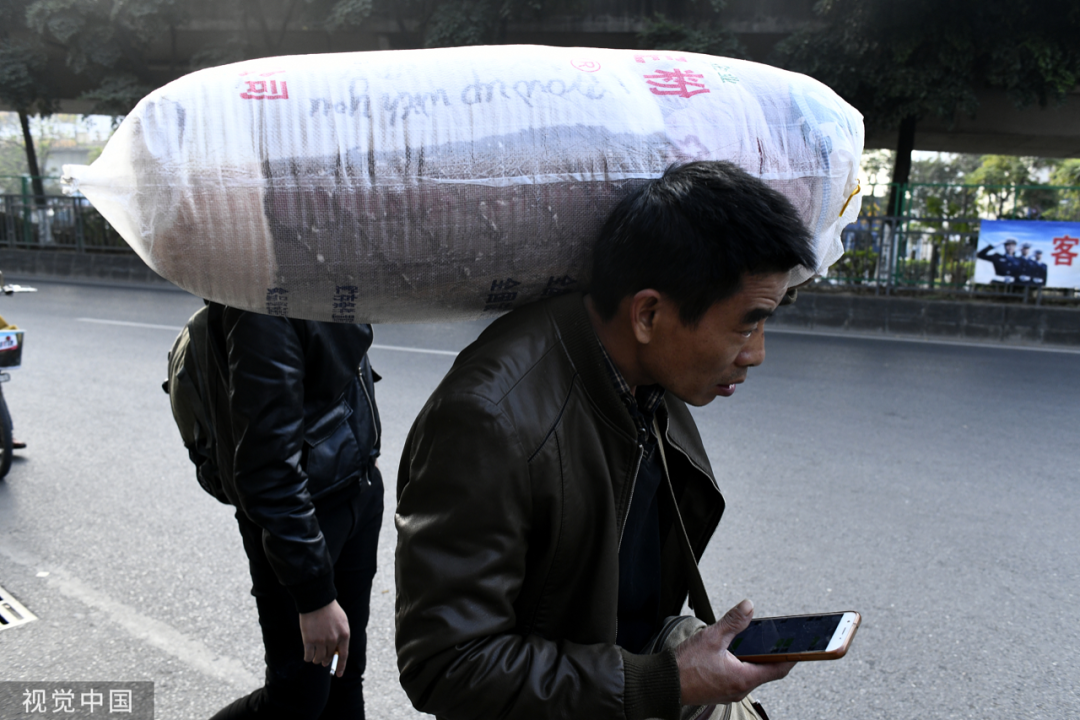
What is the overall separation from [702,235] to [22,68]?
755 inches

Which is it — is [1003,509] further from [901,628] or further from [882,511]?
[901,628]

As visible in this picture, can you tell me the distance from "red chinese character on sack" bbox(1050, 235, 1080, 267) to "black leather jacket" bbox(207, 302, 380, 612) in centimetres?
1089

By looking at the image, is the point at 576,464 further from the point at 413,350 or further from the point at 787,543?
the point at 413,350

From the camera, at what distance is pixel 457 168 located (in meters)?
1.13

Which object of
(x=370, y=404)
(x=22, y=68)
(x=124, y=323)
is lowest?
(x=124, y=323)

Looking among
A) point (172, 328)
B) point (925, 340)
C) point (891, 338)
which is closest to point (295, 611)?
point (172, 328)

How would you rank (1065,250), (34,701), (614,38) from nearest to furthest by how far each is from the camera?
(34,701) → (1065,250) → (614,38)

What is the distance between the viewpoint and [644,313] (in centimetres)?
120

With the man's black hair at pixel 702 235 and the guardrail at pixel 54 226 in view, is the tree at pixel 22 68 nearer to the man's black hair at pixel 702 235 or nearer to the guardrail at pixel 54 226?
the guardrail at pixel 54 226

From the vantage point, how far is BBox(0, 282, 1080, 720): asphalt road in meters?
2.80

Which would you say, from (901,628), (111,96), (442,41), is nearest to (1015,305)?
(901,628)

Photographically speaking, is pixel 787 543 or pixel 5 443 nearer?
pixel 787 543

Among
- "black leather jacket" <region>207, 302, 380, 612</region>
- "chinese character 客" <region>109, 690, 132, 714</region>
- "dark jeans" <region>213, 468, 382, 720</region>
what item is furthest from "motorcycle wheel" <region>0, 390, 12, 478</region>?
"black leather jacket" <region>207, 302, 380, 612</region>

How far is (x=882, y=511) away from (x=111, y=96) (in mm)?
15919
